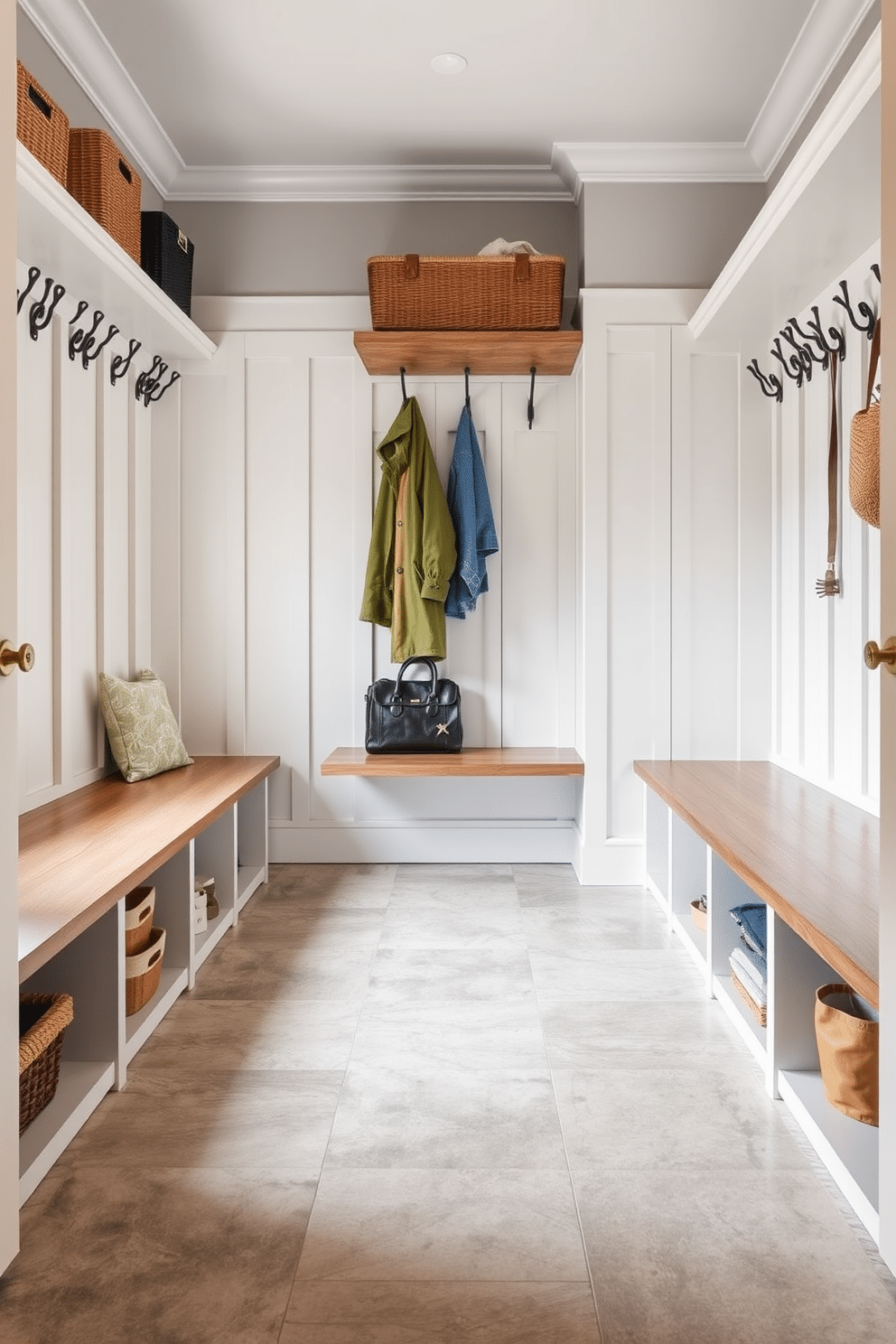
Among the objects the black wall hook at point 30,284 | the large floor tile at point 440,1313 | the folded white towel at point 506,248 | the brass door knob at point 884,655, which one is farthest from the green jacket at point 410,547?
the large floor tile at point 440,1313

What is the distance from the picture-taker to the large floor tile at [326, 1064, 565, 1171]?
1.80 m

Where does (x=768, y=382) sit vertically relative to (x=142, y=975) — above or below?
above

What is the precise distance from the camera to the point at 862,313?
263 cm

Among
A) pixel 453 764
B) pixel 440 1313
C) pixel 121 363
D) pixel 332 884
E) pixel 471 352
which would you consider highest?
pixel 471 352

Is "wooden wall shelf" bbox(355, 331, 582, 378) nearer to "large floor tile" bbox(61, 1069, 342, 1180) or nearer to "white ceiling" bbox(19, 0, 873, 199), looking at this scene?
"white ceiling" bbox(19, 0, 873, 199)

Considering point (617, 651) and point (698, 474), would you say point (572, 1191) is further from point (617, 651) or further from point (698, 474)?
point (698, 474)

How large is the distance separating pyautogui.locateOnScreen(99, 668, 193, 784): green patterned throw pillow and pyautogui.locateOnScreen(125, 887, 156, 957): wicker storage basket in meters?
0.82

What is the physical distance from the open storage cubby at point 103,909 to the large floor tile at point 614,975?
1025 mm

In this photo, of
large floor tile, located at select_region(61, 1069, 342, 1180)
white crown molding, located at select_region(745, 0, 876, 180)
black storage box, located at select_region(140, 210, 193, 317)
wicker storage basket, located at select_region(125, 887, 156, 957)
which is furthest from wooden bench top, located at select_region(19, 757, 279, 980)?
white crown molding, located at select_region(745, 0, 876, 180)

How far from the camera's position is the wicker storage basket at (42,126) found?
221cm

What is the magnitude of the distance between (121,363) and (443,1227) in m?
2.95

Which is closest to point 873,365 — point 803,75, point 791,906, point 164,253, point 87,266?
point 791,906

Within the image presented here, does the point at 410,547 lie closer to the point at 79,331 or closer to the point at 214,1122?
the point at 79,331

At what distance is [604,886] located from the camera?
3.68m
